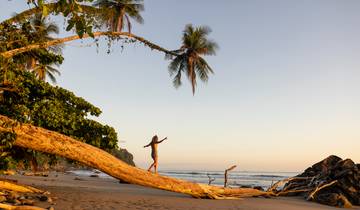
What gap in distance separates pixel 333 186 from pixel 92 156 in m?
11.8

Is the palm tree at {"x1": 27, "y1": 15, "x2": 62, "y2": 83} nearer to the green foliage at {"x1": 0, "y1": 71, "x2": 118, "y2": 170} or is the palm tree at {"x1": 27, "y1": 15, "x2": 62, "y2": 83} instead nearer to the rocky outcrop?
the green foliage at {"x1": 0, "y1": 71, "x2": 118, "y2": 170}

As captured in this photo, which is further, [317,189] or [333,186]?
[333,186]

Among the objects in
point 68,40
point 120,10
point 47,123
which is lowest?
point 47,123

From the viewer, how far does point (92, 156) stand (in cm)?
1086

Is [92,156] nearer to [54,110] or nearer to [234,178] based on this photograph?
[54,110]

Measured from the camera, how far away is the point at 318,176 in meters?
18.3

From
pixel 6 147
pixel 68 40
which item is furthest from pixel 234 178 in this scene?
pixel 6 147

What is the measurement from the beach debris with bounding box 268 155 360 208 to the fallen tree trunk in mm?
4992

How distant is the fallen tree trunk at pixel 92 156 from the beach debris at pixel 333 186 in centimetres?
499

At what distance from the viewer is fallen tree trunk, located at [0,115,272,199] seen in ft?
32.5

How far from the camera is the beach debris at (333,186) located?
1541cm

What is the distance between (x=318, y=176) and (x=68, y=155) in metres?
13.3

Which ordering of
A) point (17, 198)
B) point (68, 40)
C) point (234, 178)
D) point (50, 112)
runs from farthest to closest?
1. point (234, 178)
2. point (68, 40)
3. point (50, 112)
4. point (17, 198)

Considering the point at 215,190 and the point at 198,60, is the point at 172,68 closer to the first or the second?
the point at 198,60
